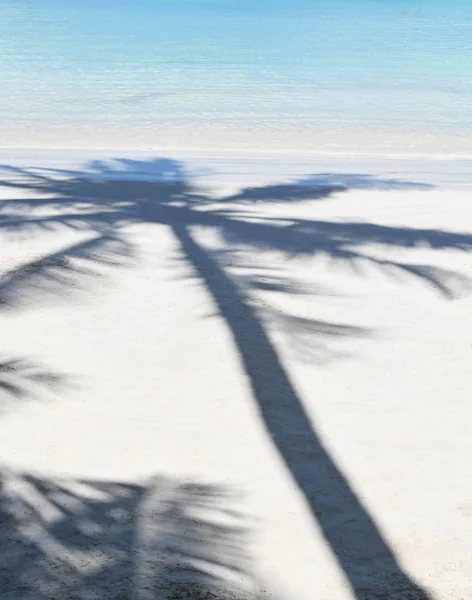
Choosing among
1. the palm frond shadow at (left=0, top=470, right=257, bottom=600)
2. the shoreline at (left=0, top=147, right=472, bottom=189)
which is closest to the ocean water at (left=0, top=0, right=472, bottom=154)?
the shoreline at (left=0, top=147, right=472, bottom=189)

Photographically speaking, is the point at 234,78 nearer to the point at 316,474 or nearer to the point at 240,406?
the point at 240,406

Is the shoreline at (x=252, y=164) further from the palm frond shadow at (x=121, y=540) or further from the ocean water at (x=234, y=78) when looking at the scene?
the palm frond shadow at (x=121, y=540)

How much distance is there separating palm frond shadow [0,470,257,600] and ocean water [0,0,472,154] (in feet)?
38.1

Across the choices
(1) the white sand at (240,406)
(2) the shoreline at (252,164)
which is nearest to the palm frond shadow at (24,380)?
(1) the white sand at (240,406)

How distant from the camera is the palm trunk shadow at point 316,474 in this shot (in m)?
3.75

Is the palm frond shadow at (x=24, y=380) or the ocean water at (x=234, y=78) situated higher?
the ocean water at (x=234, y=78)

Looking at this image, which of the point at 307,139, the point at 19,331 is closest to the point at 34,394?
the point at 19,331

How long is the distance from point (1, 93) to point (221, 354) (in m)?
15.7

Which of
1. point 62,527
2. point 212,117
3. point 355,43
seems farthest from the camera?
point 355,43

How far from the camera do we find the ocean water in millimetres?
16875

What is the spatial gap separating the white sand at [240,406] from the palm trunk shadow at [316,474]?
1cm

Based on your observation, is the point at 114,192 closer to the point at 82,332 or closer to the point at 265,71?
the point at 82,332

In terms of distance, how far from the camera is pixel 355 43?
31281 millimetres

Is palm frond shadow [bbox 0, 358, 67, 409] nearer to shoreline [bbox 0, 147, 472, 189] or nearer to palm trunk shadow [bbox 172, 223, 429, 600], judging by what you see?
palm trunk shadow [bbox 172, 223, 429, 600]
